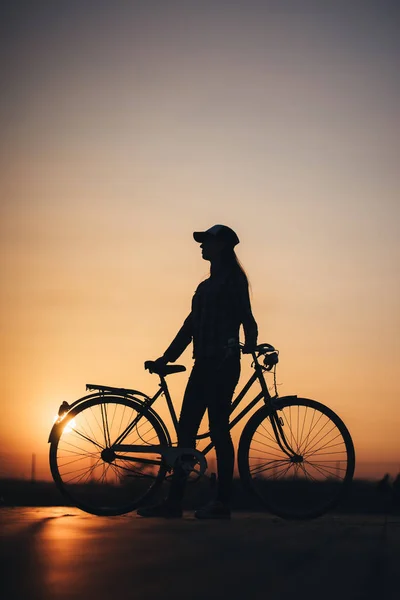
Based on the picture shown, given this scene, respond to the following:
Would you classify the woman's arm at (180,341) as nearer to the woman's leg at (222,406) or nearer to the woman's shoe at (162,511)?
the woman's leg at (222,406)

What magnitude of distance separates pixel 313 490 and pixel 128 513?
5.29 ft

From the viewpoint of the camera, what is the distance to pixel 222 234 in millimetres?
8453

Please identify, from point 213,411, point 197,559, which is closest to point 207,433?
point 213,411

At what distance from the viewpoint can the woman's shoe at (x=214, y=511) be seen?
7801mm

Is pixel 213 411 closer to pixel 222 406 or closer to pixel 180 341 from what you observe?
pixel 222 406

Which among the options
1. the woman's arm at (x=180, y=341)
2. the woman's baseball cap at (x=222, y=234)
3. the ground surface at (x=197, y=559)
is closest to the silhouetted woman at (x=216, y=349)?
the woman's baseball cap at (x=222, y=234)

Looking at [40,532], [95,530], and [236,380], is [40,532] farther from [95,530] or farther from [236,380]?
[236,380]

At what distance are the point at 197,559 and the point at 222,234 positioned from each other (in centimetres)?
368

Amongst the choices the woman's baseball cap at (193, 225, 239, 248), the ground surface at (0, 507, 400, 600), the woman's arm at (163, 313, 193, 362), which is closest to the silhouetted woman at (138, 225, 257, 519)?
the woman's baseball cap at (193, 225, 239, 248)

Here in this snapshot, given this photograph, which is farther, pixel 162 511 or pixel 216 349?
pixel 216 349

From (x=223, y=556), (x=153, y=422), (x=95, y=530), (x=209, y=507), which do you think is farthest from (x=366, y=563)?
(x=153, y=422)

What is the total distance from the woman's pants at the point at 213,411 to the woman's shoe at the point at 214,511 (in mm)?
76

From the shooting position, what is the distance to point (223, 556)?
543 centimetres

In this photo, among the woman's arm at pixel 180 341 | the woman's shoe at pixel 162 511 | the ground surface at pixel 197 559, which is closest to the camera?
the ground surface at pixel 197 559
